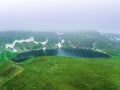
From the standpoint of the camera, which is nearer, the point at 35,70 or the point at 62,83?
the point at 62,83

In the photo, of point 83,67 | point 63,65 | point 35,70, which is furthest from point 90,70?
point 35,70

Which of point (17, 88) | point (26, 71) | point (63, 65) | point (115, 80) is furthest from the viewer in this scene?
point (63, 65)

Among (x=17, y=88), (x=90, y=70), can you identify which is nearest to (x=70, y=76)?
(x=90, y=70)

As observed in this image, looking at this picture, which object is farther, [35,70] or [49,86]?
[35,70]

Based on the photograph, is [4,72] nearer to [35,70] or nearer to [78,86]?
[35,70]

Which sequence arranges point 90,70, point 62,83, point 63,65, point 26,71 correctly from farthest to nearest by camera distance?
1. point 63,65
2. point 90,70
3. point 26,71
4. point 62,83

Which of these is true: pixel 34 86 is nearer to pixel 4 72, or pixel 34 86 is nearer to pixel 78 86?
pixel 78 86
